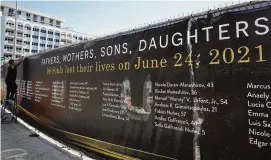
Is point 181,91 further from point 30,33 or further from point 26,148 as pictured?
point 30,33

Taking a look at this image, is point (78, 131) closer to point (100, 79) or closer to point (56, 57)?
point (100, 79)

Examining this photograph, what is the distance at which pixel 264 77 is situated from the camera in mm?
2223

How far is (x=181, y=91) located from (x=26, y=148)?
13.0 ft

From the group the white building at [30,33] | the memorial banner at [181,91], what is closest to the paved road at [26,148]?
the memorial banner at [181,91]

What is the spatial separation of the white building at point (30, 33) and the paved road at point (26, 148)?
5778 centimetres

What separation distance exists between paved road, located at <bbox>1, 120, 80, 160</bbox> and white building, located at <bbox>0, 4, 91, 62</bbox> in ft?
190

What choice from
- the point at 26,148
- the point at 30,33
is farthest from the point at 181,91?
the point at 30,33

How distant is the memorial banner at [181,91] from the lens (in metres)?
2.30

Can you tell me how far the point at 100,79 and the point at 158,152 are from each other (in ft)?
6.69

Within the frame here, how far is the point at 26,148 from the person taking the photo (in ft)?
15.5

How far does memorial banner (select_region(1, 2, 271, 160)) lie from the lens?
2299 millimetres

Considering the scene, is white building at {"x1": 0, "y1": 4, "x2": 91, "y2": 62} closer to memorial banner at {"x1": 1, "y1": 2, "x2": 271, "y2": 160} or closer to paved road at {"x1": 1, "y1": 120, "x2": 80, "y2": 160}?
paved road at {"x1": 1, "y1": 120, "x2": 80, "y2": 160}

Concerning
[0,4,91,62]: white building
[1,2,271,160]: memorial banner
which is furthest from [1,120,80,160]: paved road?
[0,4,91,62]: white building

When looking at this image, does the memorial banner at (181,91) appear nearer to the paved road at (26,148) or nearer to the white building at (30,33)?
the paved road at (26,148)
